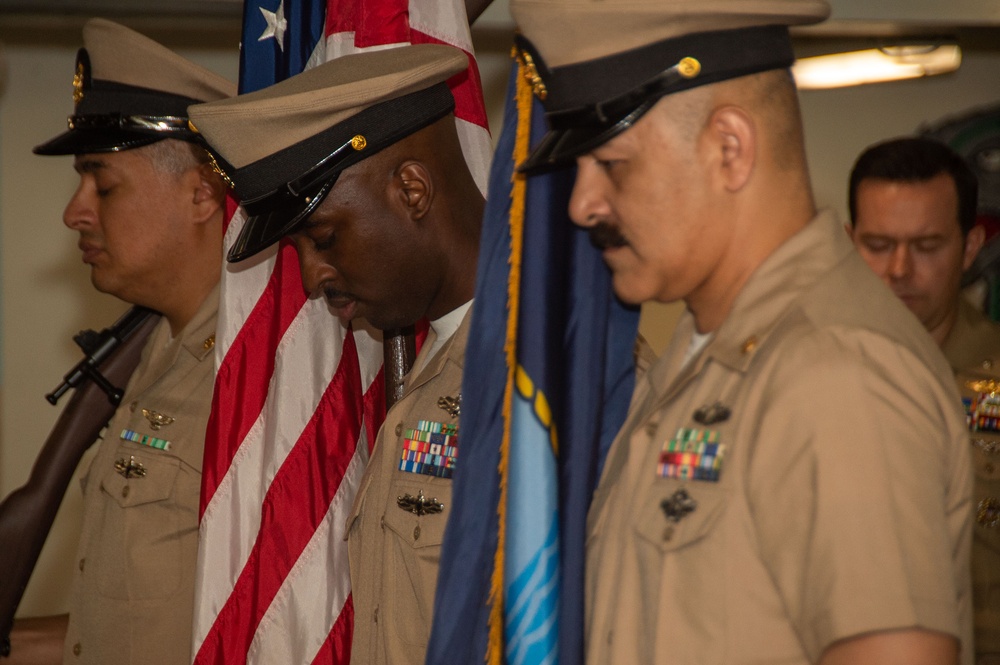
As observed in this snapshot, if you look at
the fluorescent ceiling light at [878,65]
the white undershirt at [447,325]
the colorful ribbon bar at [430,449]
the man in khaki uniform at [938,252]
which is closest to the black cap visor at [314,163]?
the white undershirt at [447,325]

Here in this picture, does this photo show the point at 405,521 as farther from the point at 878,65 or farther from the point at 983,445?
the point at 878,65

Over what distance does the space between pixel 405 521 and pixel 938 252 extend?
4.31ft

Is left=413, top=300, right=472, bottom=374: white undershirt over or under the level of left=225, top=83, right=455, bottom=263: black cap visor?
under

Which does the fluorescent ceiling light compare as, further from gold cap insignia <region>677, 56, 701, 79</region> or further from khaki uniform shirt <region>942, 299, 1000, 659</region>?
gold cap insignia <region>677, 56, 701, 79</region>

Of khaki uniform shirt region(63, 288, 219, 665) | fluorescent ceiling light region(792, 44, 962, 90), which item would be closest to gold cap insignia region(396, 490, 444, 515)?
khaki uniform shirt region(63, 288, 219, 665)

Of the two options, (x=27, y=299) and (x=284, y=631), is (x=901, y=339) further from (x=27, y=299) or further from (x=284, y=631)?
(x=27, y=299)

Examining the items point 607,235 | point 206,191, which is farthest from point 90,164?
point 607,235

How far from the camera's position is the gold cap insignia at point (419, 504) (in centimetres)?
168

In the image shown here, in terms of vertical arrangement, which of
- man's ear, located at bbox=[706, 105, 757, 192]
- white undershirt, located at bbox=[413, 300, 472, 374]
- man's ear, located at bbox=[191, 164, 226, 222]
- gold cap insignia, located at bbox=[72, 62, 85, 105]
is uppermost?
gold cap insignia, located at bbox=[72, 62, 85, 105]

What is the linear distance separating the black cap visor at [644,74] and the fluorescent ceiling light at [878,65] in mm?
3579

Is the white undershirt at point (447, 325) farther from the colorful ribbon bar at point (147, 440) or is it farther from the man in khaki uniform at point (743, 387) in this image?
the colorful ribbon bar at point (147, 440)

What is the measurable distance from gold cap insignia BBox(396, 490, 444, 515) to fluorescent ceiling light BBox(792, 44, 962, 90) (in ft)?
11.1

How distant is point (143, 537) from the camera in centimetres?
224

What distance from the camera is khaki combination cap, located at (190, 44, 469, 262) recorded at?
1.76 metres
